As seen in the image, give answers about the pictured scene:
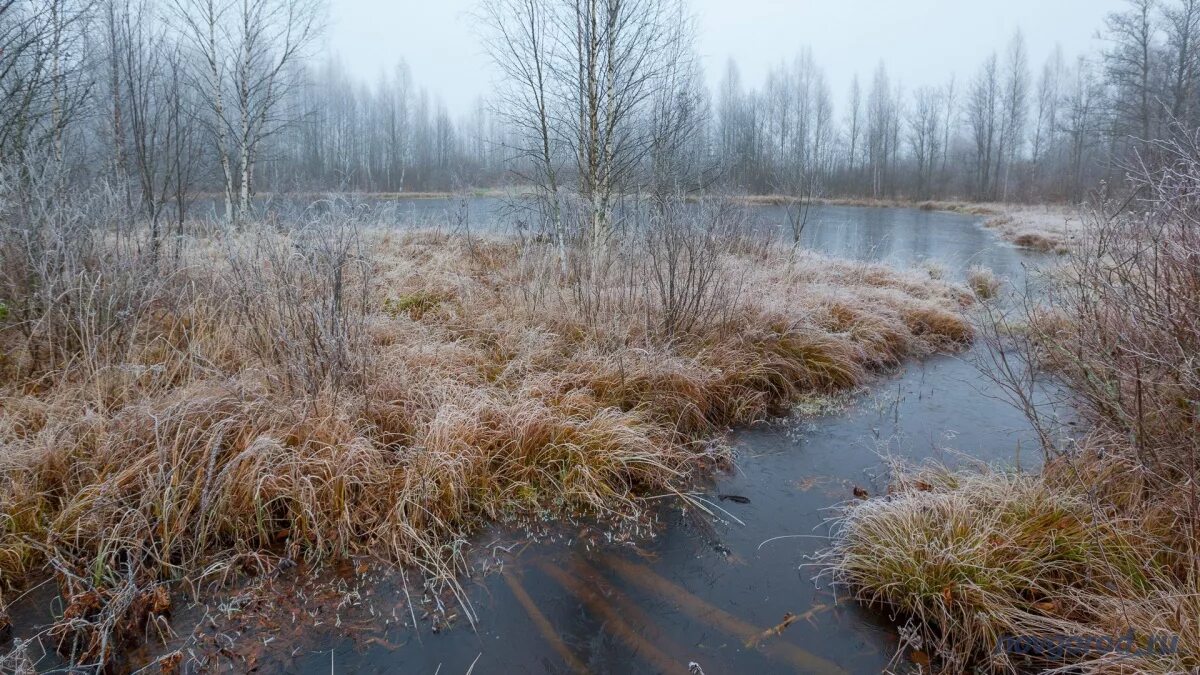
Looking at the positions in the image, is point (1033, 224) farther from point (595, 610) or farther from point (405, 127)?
point (405, 127)

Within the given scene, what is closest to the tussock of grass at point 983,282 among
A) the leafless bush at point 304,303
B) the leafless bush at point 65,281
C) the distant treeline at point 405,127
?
the distant treeline at point 405,127

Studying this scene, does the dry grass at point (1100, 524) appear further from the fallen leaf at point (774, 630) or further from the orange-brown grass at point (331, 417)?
the orange-brown grass at point (331, 417)

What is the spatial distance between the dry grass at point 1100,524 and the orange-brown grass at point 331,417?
4.90 ft

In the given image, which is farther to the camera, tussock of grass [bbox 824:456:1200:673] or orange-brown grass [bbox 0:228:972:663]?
orange-brown grass [bbox 0:228:972:663]

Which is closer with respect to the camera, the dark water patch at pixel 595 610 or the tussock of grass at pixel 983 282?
the dark water patch at pixel 595 610

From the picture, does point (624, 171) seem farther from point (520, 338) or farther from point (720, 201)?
point (520, 338)

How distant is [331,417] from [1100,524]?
392cm

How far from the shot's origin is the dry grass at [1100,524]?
2264 millimetres

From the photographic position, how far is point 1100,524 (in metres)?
2.55

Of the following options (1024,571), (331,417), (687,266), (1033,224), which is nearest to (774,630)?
(1024,571)

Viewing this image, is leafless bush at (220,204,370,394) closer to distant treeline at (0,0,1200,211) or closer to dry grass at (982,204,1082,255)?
distant treeline at (0,0,1200,211)

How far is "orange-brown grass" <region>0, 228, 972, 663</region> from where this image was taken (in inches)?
110

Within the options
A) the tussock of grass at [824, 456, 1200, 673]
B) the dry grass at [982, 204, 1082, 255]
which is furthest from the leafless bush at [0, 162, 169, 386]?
the dry grass at [982, 204, 1082, 255]

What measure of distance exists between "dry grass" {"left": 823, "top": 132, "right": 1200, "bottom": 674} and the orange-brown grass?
1.49m
